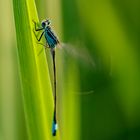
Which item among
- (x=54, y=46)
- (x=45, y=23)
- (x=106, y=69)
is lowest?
(x=106, y=69)

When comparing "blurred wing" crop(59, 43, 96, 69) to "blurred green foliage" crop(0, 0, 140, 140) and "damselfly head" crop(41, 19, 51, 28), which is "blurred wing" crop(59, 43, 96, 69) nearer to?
"blurred green foliage" crop(0, 0, 140, 140)

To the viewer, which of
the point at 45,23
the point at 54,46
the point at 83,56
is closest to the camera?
the point at 83,56

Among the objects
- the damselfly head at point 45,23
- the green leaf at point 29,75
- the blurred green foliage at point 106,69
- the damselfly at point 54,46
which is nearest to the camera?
the green leaf at point 29,75

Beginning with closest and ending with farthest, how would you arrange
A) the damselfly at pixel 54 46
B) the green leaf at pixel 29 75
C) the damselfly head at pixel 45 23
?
the green leaf at pixel 29 75, the damselfly at pixel 54 46, the damselfly head at pixel 45 23

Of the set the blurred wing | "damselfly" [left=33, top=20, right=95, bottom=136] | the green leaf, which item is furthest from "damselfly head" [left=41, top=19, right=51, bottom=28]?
the green leaf

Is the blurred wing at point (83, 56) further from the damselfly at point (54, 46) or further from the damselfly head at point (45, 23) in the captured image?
the damselfly head at point (45, 23)

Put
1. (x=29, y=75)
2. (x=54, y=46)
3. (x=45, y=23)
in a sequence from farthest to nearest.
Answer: (x=54, y=46) < (x=45, y=23) < (x=29, y=75)

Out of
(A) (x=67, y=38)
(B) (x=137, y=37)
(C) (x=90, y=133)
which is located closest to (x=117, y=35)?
(B) (x=137, y=37)

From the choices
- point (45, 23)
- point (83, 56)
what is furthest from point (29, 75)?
point (45, 23)

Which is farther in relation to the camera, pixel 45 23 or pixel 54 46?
pixel 54 46

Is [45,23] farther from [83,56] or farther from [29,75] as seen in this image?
[29,75]

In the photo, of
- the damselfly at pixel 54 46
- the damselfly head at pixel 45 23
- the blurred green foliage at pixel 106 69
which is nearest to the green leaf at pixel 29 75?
the damselfly at pixel 54 46
